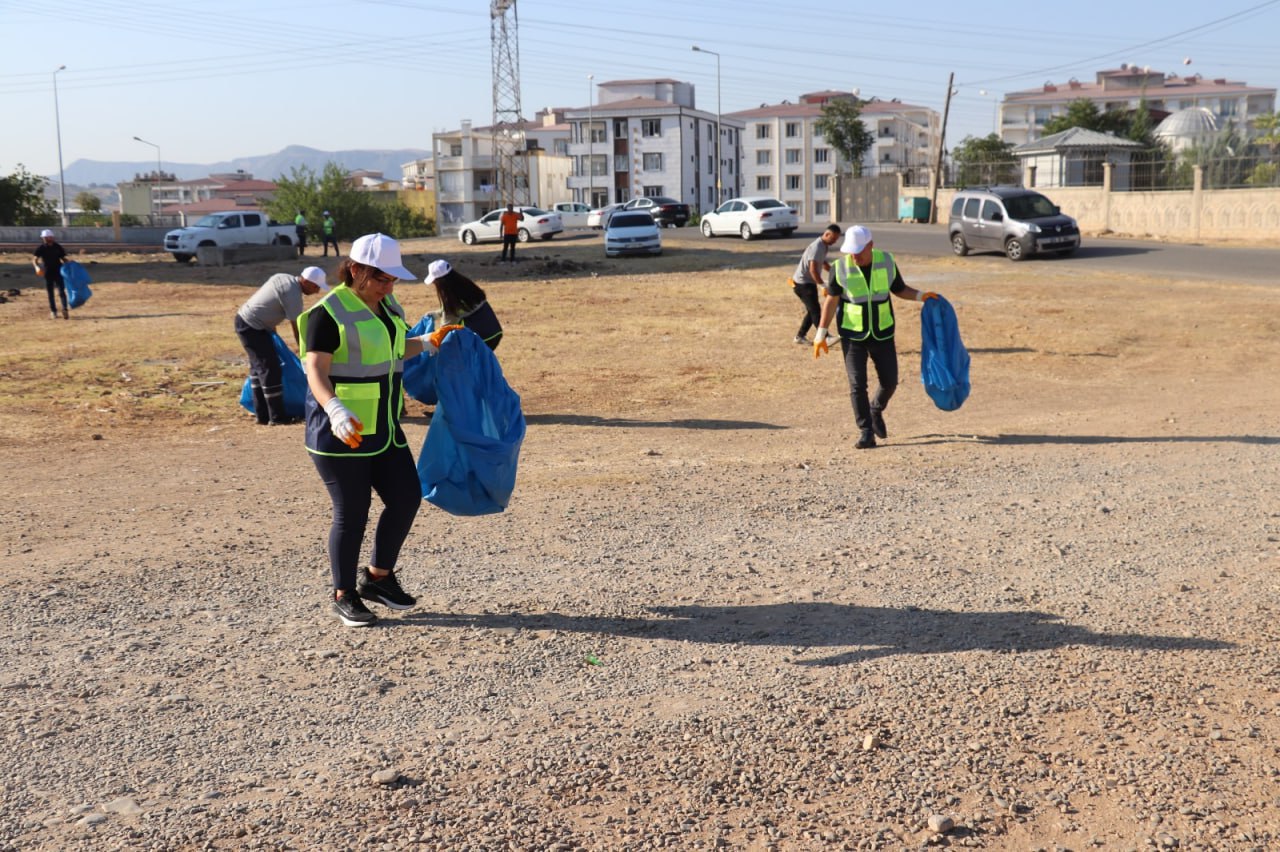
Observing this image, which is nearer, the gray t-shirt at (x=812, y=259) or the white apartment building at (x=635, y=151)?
the gray t-shirt at (x=812, y=259)

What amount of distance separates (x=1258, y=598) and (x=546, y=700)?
332 centimetres

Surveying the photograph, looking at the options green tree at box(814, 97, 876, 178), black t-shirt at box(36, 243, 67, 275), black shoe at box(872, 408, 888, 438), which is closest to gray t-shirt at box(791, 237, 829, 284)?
black shoe at box(872, 408, 888, 438)

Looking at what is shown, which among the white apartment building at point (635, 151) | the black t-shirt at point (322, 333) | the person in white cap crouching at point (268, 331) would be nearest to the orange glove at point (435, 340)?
the black t-shirt at point (322, 333)

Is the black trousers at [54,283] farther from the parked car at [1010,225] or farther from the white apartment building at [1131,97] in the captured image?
the white apartment building at [1131,97]

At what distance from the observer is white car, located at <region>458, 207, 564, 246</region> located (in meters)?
45.0

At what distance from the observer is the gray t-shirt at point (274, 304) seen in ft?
34.0

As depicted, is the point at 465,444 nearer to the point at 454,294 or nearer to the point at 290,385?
the point at 454,294

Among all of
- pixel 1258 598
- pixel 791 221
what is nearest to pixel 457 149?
pixel 791 221

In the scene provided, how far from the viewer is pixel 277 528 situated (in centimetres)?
729

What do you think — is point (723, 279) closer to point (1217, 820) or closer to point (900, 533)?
point (900, 533)

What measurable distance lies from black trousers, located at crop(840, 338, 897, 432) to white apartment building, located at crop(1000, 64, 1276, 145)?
4959 inches

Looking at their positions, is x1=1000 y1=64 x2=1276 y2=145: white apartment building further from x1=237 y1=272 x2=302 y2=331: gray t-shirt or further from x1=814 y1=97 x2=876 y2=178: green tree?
x1=237 y1=272 x2=302 y2=331: gray t-shirt

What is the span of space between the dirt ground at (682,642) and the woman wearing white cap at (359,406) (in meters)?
0.40

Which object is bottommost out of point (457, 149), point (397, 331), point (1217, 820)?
point (1217, 820)
